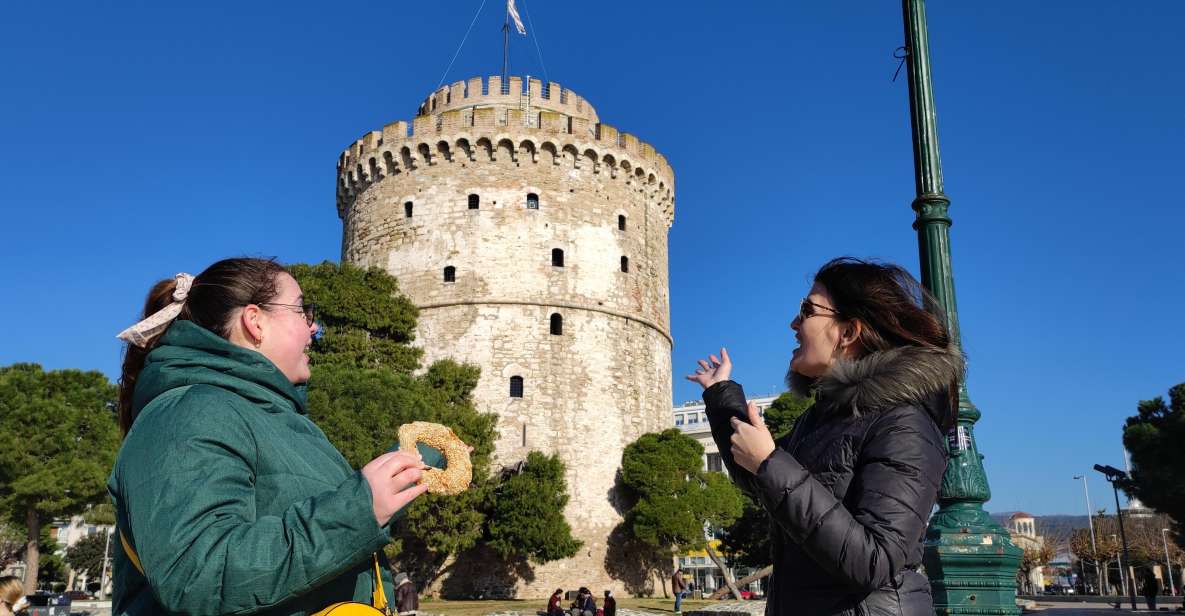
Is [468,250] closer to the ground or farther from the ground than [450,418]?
farther from the ground

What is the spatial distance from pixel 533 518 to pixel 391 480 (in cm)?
2034

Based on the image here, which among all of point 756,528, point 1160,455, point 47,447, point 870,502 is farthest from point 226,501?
point 1160,455

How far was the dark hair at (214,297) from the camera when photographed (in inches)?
84.0

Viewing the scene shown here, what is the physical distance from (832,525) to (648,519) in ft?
71.2

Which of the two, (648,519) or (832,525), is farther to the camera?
(648,519)

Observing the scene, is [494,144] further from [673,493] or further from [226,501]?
[226,501]

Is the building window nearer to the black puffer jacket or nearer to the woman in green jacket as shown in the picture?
the black puffer jacket

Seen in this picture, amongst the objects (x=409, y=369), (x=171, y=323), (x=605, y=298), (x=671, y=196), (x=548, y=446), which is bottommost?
(x=171, y=323)

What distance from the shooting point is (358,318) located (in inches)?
883

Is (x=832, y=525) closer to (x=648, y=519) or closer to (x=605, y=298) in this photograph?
(x=648, y=519)

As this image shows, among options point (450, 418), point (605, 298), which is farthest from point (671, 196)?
point (450, 418)

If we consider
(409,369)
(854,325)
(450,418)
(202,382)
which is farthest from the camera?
(409,369)

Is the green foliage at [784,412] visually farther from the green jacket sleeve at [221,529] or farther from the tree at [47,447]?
the green jacket sleeve at [221,529]

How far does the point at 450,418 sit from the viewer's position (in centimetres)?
2106
